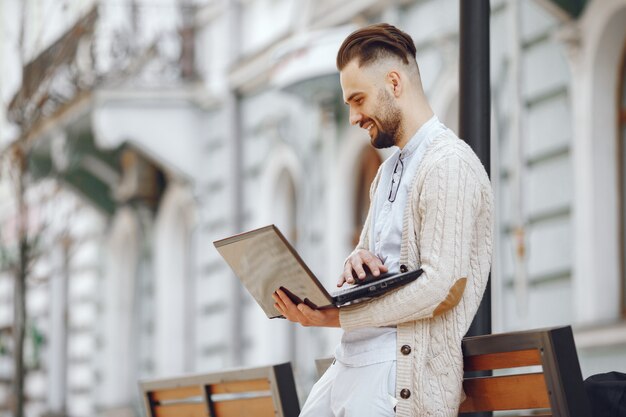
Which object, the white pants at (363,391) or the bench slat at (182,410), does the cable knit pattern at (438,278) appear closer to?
the white pants at (363,391)

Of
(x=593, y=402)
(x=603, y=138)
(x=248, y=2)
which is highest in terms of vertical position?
(x=248, y=2)

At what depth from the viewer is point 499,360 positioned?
11.0ft

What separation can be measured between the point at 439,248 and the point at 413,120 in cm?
37

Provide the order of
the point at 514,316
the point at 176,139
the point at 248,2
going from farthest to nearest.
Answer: the point at 176,139 → the point at 248,2 → the point at 514,316

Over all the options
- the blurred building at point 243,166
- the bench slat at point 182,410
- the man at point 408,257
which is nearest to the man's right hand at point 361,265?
the man at point 408,257

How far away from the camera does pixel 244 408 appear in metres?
4.56

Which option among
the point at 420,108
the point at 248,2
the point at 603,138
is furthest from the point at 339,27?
the point at 420,108

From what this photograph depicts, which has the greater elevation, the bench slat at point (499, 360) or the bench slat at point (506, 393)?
the bench slat at point (499, 360)

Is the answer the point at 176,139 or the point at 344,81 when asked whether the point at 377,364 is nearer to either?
the point at 344,81

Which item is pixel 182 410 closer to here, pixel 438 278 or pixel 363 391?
pixel 363 391

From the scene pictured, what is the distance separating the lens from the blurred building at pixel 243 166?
8.93 m

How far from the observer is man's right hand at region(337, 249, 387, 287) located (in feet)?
10.9

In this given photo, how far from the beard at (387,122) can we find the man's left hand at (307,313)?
16.5 inches

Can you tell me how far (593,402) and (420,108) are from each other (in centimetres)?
82
